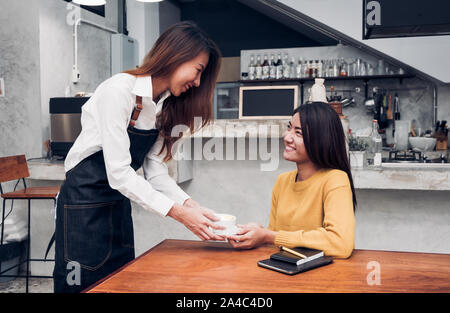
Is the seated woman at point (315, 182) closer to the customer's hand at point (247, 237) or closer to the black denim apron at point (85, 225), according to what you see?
the customer's hand at point (247, 237)

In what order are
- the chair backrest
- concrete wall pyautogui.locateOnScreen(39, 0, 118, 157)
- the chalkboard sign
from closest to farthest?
the chair backrest < the chalkboard sign < concrete wall pyautogui.locateOnScreen(39, 0, 118, 157)

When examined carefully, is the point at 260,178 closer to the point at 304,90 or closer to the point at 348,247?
the point at 348,247

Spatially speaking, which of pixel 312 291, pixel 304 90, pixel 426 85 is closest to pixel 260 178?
pixel 312 291

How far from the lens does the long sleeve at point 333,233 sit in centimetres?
124

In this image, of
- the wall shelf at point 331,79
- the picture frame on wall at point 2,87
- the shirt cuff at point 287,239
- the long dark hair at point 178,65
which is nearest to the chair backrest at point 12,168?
the picture frame on wall at point 2,87

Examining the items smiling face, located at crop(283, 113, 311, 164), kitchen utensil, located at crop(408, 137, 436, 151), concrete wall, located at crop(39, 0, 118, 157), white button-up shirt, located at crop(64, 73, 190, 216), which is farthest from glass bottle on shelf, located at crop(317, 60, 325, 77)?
white button-up shirt, located at crop(64, 73, 190, 216)

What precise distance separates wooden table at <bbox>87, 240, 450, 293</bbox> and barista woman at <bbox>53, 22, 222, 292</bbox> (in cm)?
13

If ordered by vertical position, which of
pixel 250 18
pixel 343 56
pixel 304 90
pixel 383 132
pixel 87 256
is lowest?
pixel 87 256

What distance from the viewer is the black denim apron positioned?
4.57 feet

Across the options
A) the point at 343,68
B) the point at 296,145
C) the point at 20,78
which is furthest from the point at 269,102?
the point at 343,68

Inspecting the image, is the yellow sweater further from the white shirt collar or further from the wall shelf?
A: the wall shelf

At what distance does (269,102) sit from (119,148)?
1.75 m
